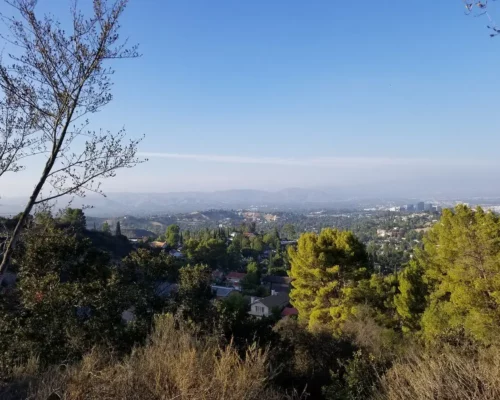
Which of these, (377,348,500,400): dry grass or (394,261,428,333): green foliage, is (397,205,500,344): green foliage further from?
(377,348,500,400): dry grass

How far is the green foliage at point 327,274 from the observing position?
418 inches

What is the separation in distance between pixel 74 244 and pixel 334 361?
531 centimetres

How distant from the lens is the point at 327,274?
10.9 m

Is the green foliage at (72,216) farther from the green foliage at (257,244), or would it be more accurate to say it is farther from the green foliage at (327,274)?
the green foliage at (257,244)

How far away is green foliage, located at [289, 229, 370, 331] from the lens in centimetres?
1062

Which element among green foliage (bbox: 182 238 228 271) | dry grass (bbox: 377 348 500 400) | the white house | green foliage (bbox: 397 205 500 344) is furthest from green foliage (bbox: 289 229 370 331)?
green foliage (bbox: 182 238 228 271)

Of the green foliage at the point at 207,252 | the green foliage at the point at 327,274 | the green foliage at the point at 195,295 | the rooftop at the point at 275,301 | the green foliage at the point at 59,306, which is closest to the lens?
the green foliage at the point at 59,306

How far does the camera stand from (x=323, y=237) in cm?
1147

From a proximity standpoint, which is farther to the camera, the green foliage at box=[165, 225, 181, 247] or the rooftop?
the green foliage at box=[165, 225, 181, 247]

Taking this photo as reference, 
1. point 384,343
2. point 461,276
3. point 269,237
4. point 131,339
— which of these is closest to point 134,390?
point 131,339

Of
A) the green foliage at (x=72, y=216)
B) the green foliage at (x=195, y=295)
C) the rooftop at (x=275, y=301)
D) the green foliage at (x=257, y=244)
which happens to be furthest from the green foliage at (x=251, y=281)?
the green foliage at (x=72, y=216)

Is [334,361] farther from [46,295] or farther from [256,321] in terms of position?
[46,295]

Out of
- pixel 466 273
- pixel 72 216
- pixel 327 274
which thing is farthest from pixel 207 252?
pixel 72 216

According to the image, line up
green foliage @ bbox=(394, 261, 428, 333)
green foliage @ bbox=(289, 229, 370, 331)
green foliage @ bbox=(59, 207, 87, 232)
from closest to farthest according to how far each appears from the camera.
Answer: green foliage @ bbox=(59, 207, 87, 232) < green foliage @ bbox=(394, 261, 428, 333) < green foliage @ bbox=(289, 229, 370, 331)
